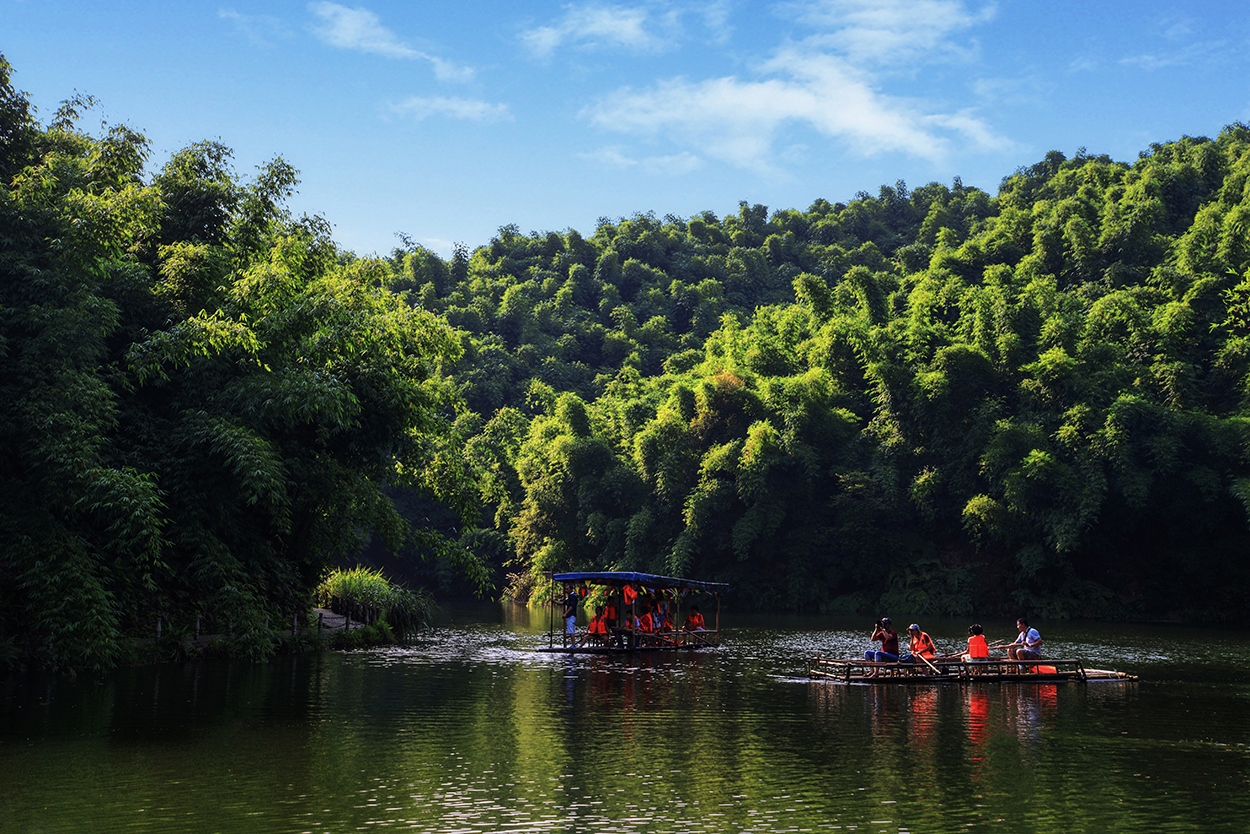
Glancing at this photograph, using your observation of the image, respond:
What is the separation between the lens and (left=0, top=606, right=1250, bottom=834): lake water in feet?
42.4

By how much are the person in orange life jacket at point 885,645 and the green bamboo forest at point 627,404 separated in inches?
513

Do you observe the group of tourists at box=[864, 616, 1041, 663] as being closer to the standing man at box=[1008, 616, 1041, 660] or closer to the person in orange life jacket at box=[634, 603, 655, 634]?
the standing man at box=[1008, 616, 1041, 660]

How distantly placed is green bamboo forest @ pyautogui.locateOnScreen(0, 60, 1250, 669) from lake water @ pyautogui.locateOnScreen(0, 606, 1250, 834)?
4.69 meters

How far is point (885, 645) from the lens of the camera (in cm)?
2828

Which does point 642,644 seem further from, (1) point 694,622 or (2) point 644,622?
(1) point 694,622

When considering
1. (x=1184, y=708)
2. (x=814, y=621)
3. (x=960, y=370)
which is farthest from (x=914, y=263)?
(x=1184, y=708)

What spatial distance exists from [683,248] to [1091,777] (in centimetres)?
10617

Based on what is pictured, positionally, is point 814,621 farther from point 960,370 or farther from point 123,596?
point 123,596

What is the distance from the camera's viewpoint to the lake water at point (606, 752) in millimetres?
12930

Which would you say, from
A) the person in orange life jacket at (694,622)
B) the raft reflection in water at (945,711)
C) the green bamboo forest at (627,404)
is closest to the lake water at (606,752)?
the raft reflection in water at (945,711)

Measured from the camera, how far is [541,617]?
5803cm

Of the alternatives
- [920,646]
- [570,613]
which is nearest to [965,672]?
[920,646]

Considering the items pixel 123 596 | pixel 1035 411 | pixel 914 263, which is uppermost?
pixel 914 263

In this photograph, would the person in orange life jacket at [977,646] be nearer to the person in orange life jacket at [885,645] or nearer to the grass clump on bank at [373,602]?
the person in orange life jacket at [885,645]
